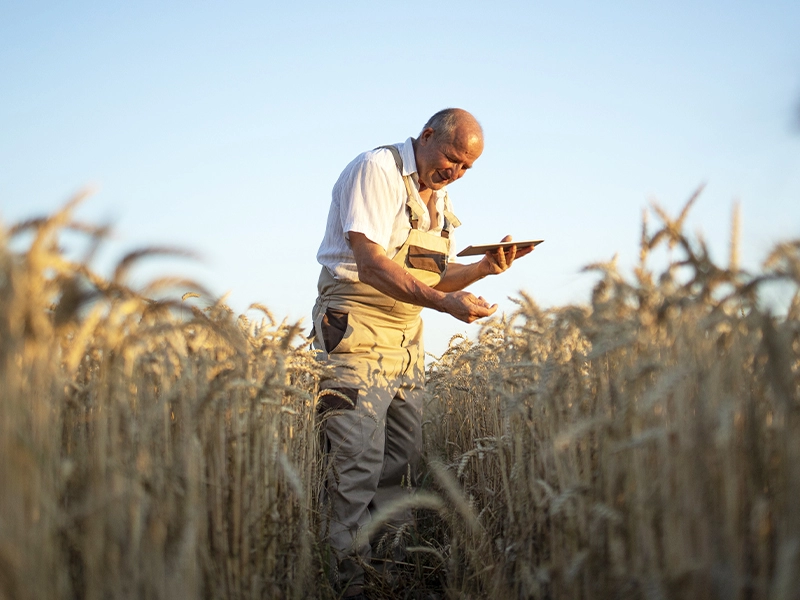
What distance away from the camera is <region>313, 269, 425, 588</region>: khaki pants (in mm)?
3732

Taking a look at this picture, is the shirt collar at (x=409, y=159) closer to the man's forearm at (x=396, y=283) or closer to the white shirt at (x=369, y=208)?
the white shirt at (x=369, y=208)

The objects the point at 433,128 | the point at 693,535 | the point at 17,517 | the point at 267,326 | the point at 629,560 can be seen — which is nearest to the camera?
the point at 17,517

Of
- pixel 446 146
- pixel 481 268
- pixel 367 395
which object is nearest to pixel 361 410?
pixel 367 395

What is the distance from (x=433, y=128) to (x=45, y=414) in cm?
301

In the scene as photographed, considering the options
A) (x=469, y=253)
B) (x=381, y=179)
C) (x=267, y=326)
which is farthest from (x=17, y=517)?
(x=469, y=253)

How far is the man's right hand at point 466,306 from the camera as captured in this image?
11.9 feet

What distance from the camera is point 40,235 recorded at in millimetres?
1738

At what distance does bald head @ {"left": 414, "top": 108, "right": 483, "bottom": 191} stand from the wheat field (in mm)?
1702

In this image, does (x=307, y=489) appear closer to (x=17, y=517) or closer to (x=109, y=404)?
(x=109, y=404)

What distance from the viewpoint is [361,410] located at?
3.81 meters

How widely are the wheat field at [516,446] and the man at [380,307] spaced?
41.1 inches

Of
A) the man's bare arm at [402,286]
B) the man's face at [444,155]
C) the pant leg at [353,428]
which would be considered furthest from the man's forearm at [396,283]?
the man's face at [444,155]

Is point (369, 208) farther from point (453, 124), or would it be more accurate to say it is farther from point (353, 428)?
point (353, 428)

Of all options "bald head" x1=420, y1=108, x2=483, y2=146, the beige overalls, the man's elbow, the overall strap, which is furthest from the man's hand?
the man's elbow
